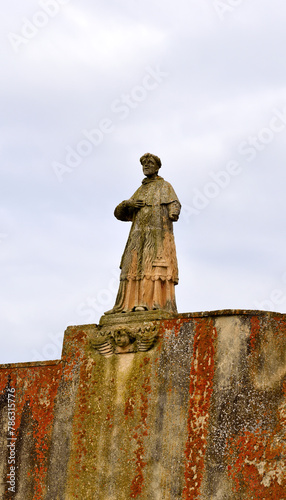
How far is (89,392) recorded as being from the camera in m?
17.2

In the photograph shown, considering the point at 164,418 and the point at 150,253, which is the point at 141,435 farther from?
the point at 150,253

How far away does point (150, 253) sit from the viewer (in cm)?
1770

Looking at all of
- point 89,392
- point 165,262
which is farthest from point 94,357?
point 165,262

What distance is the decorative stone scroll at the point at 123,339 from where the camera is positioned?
1681 centimetres

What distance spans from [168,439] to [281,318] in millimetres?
2535

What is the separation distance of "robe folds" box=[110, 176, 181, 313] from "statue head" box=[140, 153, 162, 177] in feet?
0.46

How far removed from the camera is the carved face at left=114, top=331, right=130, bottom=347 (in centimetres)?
1698

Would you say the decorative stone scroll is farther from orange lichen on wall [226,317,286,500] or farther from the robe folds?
orange lichen on wall [226,317,286,500]

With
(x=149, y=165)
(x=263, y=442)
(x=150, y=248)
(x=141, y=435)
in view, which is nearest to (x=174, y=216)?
(x=150, y=248)

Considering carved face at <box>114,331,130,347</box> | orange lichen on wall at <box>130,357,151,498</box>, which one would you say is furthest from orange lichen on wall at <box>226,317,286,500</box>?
carved face at <box>114,331,130,347</box>

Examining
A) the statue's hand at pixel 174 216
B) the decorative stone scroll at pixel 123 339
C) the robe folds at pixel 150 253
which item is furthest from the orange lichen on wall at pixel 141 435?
the statue's hand at pixel 174 216

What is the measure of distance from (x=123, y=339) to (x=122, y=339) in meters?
0.02

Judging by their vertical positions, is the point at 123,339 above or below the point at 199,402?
above

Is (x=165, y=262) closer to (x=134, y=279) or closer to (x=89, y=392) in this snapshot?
(x=134, y=279)
